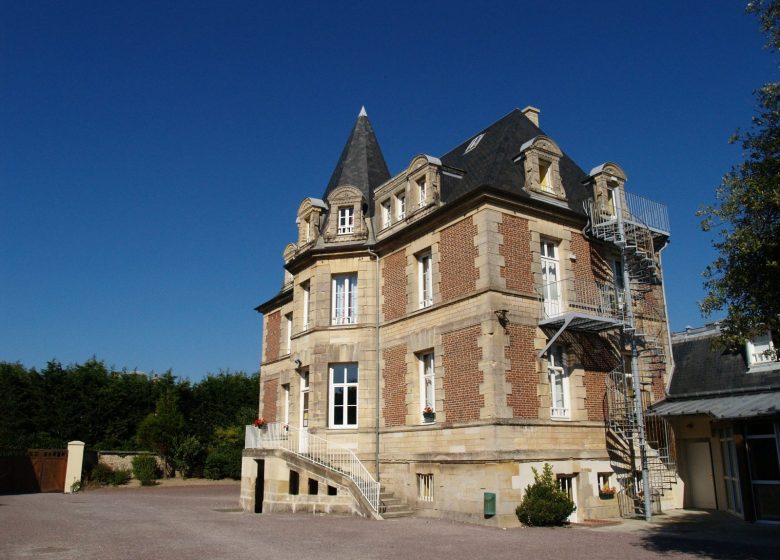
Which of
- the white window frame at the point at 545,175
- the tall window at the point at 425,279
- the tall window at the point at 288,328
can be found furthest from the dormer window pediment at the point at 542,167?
the tall window at the point at 288,328

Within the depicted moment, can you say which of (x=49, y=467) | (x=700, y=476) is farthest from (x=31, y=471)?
(x=700, y=476)

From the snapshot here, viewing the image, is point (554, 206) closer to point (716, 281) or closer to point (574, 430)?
point (574, 430)

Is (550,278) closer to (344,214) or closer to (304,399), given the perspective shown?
(344,214)

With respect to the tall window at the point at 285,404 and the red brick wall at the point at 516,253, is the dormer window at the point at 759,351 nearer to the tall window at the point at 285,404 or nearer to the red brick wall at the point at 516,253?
the red brick wall at the point at 516,253

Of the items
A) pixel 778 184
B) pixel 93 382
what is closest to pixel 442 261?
pixel 778 184

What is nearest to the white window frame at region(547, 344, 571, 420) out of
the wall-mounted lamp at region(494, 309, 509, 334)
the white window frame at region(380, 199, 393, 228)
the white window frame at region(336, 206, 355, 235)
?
the wall-mounted lamp at region(494, 309, 509, 334)

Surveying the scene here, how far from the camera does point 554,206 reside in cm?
1742

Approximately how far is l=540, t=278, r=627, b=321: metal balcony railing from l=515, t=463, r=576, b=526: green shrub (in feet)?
13.8

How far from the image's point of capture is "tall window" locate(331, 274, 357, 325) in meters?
20.5

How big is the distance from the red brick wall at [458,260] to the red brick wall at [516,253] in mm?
758

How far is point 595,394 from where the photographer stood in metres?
17.0

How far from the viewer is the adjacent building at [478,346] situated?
1570 centimetres

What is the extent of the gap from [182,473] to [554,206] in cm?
2537

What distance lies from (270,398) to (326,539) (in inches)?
565
